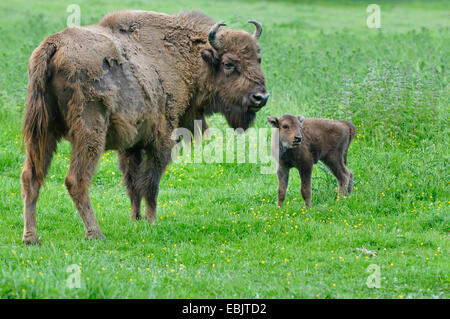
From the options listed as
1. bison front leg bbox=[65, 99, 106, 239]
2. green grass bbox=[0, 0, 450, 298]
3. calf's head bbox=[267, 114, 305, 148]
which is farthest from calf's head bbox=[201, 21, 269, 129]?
bison front leg bbox=[65, 99, 106, 239]

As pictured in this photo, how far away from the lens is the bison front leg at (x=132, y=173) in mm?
8227

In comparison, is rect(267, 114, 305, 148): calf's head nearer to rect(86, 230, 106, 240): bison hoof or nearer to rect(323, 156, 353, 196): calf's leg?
rect(323, 156, 353, 196): calf's leg

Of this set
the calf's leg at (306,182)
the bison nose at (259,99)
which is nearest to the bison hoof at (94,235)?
the bison nose at (259,99)

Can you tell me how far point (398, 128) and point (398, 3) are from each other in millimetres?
32972

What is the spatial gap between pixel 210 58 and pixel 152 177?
1809mm

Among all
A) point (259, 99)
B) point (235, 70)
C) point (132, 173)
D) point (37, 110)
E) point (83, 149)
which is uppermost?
point (235, 70)

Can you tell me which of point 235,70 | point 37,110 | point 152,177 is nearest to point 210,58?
point 235,70

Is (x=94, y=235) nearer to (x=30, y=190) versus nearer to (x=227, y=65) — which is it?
(x=30, y=190)

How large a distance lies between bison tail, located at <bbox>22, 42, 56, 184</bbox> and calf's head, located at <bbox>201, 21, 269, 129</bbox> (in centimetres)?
238

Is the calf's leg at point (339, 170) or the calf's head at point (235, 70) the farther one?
the calf's leg at point (339, 170)

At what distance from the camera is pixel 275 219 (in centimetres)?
808

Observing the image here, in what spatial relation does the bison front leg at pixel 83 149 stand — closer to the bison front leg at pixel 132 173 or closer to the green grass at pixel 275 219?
the green grass at pixel 275 219

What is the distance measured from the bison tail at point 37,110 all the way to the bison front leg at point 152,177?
160 cm

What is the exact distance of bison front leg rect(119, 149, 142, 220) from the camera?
324 inches
